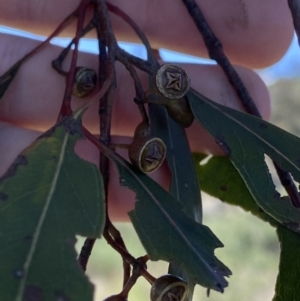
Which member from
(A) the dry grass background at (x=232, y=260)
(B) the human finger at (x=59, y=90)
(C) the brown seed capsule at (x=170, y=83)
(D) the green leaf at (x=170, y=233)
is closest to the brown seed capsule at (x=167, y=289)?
(D) the green leaf at (x=170, y=233)

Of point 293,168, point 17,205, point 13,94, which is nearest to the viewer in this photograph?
point 17,205

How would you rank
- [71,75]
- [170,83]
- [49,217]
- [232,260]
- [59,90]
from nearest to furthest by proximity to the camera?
1. [49,217]
2. [170,83]
3. [71,75]
4. [59,90]
5. [232,260]

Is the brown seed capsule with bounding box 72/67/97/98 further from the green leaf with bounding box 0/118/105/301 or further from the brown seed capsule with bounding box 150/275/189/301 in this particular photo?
the brown seed capsule with bounding box 150/275/189/301

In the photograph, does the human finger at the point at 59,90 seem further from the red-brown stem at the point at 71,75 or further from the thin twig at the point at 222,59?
the red-brown stem at the point at 71,75

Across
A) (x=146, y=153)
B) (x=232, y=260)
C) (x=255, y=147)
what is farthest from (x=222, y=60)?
(x=232, y=260)

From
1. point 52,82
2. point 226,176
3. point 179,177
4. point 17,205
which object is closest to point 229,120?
point 179,177

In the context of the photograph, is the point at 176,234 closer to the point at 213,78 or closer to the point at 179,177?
the point at 179,177

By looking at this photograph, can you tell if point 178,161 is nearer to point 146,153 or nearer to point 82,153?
point 146,153
